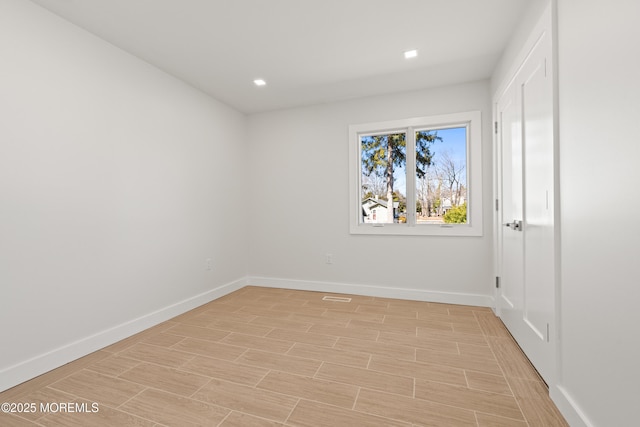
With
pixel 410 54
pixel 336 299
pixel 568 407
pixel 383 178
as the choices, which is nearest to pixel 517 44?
pixel 410 54

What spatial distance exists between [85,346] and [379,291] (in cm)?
291

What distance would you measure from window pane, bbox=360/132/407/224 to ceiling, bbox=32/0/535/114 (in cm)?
68

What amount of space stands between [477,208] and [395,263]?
112 centimetres

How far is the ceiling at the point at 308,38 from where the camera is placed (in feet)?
6.81

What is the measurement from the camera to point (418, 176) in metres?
3.61

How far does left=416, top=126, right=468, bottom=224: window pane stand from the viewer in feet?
11.3

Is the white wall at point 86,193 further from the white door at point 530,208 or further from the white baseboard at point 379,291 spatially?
the white door at point 530,208

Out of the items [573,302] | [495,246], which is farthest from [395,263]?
[573,302]

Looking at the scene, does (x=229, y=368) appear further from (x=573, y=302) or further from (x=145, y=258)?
(x=573, y=302)

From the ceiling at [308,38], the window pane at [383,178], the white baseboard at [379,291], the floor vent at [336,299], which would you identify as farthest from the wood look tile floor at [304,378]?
the ceiling at [308,38]

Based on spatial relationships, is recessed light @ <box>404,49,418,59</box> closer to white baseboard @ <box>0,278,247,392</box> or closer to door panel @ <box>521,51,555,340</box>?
door panel @ <box>521,51,555,340</box>

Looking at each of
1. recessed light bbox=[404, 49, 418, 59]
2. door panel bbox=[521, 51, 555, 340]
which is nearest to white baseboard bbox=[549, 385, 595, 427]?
door panel bbox=[521, 51, 555, 340]

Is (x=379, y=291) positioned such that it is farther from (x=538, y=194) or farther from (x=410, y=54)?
(x=410, y=54)

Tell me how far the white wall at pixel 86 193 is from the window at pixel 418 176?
201 centimetres
